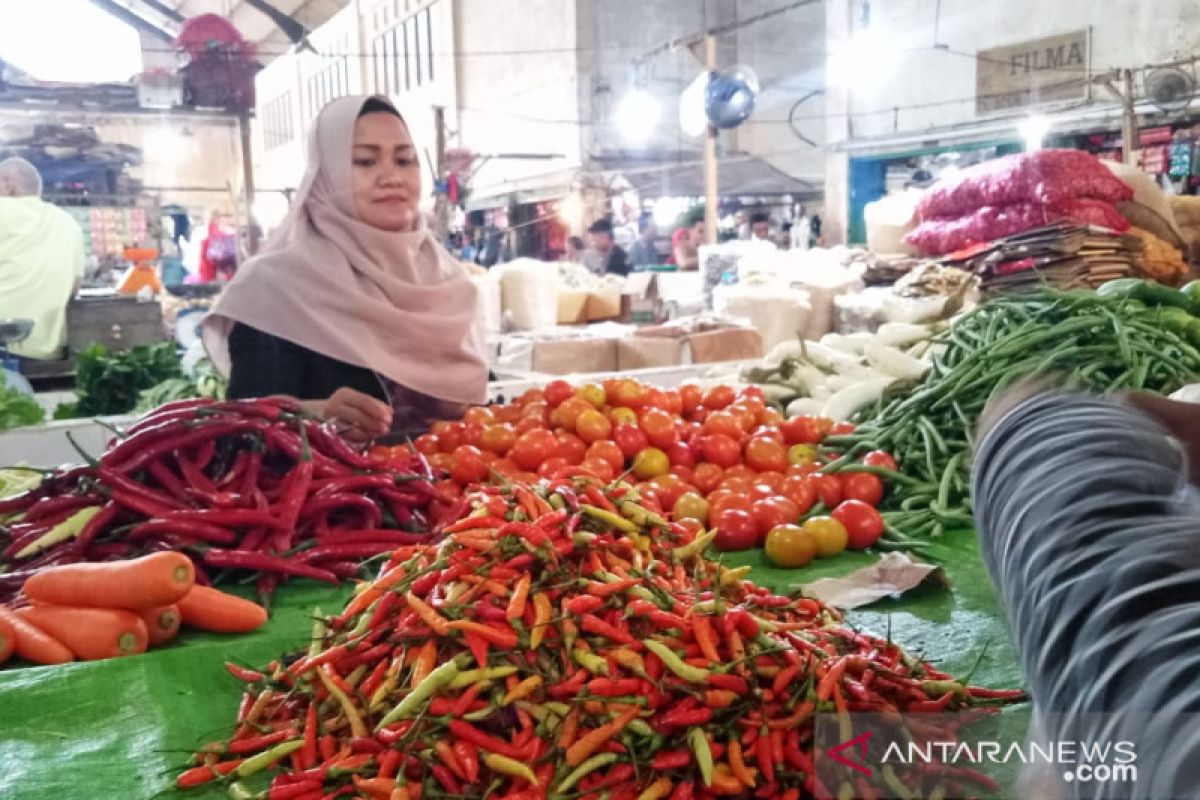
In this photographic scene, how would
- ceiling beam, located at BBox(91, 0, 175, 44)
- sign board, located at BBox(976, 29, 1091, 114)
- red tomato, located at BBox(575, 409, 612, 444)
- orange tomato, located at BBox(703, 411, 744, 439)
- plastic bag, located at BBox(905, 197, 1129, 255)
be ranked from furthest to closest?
ceiling beam, located at BBox(91, 0, 175, 44) < sign board, located at BBox(976, 29, 1091, 114) < plastic bag, located at BBox(905, 197, 1129, 255) < orange tomato, located at BBox(703, 411, 744, 439) < red tomato, located at BBox(575, 409, 612, 444)

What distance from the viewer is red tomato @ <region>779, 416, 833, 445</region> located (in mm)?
3363

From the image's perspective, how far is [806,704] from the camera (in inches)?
Answer: 59.6

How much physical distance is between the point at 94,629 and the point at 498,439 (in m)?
1.39

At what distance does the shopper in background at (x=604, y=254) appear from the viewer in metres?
Answer: 14.0

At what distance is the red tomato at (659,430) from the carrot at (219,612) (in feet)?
4.52

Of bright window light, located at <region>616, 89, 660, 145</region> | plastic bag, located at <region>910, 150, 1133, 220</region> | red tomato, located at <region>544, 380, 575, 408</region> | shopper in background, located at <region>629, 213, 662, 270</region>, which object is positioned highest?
bright window light, located at <region>616, 89, 660, 145</region>

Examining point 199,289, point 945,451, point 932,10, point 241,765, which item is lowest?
point 241,765

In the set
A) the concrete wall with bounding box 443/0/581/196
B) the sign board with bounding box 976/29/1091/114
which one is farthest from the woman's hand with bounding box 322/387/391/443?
the concrete wall with bounding box 443/0/581/196

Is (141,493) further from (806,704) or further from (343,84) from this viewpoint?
(343,84)

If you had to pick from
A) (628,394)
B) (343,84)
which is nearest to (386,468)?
(628,394)

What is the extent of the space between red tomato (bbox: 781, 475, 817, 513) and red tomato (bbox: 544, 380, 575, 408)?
2.70 ft

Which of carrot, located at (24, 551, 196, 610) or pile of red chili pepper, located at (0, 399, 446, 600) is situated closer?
carrot, located at (24, 551, 196, 610)

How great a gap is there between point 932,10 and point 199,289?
32.0 ft

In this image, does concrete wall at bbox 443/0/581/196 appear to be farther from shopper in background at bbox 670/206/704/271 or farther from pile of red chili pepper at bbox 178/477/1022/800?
pile of red chili pepper at bbox 178/477/1022/800
